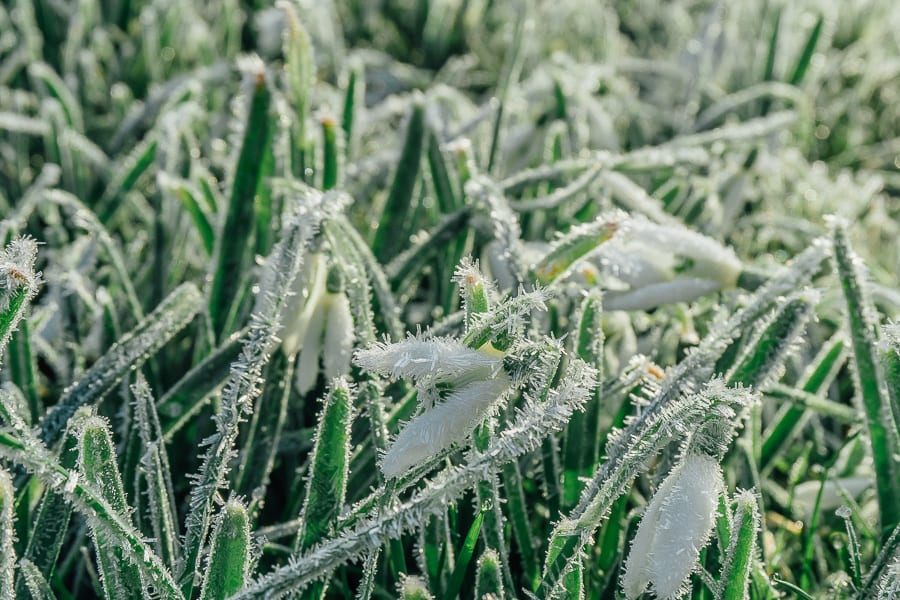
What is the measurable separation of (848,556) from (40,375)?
1.29 m

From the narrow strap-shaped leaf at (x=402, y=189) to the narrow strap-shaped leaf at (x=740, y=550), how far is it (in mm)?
874

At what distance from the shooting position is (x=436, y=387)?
0.90 meters

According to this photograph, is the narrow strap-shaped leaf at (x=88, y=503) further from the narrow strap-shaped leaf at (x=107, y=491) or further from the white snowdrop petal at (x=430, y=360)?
the white snowdrop petal at (x=430, y=360)

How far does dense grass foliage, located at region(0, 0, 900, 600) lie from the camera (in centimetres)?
93

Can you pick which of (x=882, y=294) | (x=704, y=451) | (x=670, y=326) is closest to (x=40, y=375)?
(x=670, y=326)

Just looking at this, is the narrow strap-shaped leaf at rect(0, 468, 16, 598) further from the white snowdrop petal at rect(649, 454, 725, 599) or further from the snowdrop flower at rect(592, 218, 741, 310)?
the snowdrop flower at rect(592, 218, 741, 310)

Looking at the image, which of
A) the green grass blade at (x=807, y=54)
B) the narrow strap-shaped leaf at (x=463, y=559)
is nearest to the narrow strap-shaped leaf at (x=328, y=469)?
the narrow strap-shaped leaf at (x=463, y=559)

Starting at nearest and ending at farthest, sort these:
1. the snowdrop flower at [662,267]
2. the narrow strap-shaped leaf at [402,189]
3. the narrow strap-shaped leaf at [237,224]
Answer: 1. the snowdrop flower at [662,267]
2. the narrow strap-shaped leaf at [237,224]
3. the narrow strap-shaped leaf at [402,189]

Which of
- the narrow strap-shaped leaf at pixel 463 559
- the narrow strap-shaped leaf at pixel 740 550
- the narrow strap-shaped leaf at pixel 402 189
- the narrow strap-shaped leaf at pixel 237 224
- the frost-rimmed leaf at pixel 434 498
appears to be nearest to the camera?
the frost-rimmed leaf at pixel 434 498

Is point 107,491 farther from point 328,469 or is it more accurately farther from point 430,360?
point 430,360

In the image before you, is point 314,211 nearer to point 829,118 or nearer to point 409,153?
point 409,153

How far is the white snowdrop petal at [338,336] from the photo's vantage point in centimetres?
122

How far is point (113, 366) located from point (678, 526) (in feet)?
2.46

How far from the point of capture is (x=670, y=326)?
1.65m
